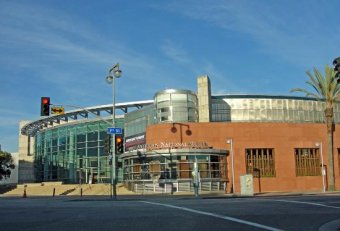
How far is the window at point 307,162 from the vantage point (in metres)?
49.3

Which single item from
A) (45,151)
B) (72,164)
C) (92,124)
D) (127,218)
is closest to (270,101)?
(92,124)

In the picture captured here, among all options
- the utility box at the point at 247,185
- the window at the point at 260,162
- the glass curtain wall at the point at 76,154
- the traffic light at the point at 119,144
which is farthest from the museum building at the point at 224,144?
the glass curtain wall at the point at 76,154

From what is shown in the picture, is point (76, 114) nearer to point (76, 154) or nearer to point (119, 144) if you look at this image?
point (76, 154)

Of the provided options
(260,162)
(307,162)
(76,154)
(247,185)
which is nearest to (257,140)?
(260,162)

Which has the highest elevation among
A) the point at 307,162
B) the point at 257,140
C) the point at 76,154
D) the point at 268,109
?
the point at 268,109

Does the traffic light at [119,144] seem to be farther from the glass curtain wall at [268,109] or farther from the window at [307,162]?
the glass curtain wall at [268,109]

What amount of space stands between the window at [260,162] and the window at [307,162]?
2854 millimetres

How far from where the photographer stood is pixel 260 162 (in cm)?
4831

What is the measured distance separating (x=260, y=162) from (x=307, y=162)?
5407mm

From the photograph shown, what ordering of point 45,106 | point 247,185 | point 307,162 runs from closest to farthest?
point 45,106 → point 247,185 → point 307,162

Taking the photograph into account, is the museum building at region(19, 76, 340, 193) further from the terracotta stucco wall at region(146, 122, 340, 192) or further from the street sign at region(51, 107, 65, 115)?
the street sign at region(51, 107, 65, 115)

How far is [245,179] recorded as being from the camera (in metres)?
38.0

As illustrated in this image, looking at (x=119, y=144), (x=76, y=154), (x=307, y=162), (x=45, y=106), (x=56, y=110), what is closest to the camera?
(x=45, y=106)

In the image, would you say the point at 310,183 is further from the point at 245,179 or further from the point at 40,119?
the point at 40,119
